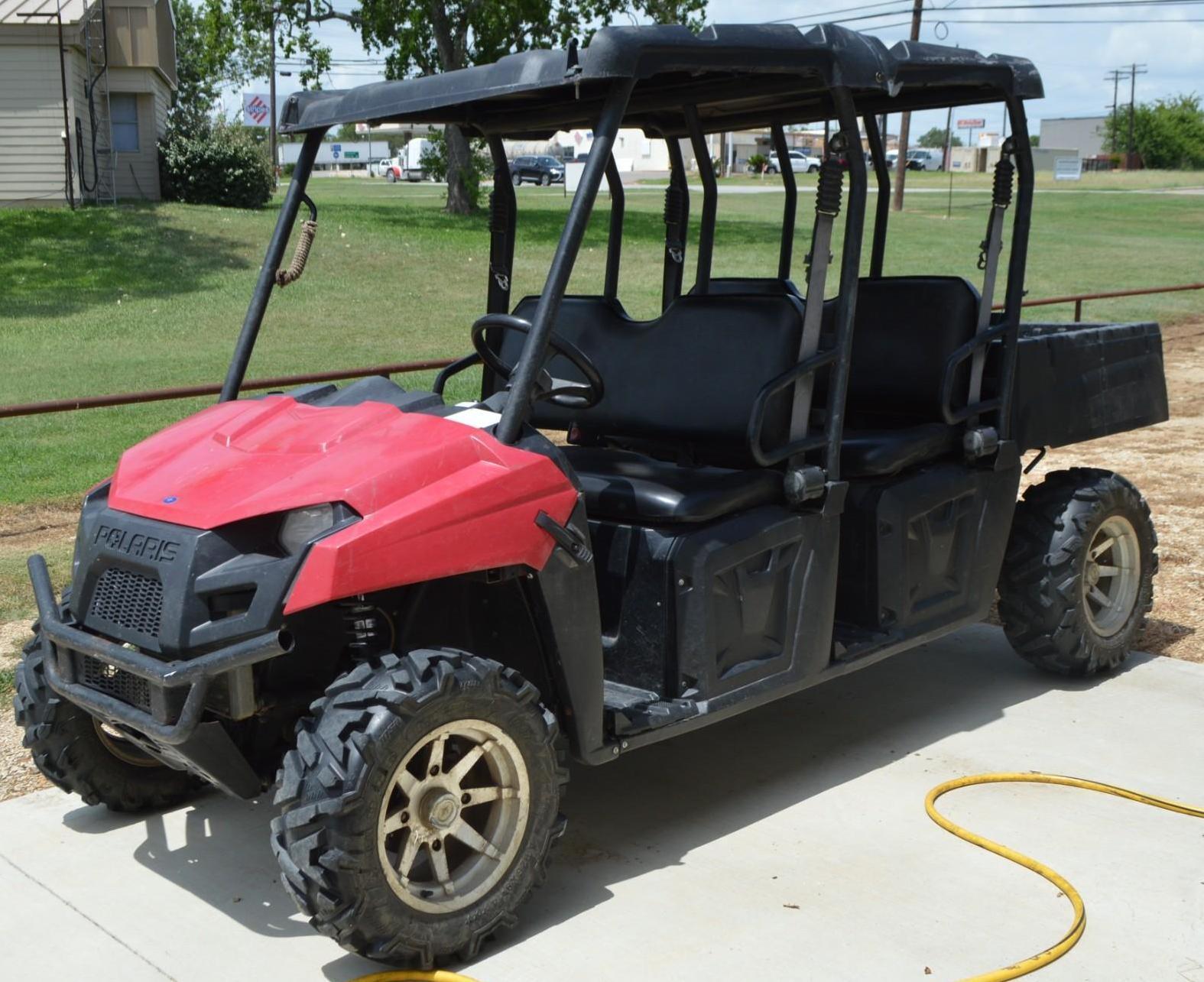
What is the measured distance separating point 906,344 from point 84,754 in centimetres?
301

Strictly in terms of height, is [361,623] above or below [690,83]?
below

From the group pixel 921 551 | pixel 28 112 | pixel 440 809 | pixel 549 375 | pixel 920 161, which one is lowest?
pixel 440 809

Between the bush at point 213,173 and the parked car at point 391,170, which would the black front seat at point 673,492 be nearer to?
the bush at point 213,173

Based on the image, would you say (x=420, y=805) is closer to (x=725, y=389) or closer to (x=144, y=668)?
(x=144, y=668)

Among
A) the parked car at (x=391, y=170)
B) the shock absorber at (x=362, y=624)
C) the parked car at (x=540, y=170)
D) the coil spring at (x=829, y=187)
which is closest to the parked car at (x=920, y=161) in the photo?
the parked car at (x=391, y=170)

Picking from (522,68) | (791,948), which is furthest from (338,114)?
(791,948)

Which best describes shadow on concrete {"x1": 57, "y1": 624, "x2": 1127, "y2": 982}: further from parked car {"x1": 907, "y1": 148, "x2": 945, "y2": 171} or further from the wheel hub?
parked car {"x1": 907, "y1": 148, "x2": 945, "y2": 171}

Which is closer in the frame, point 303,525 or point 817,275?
point 303,525

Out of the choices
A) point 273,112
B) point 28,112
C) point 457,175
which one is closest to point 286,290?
point 28,112

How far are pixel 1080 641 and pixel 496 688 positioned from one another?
2.77 metres

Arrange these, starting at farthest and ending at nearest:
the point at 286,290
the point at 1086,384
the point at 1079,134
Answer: the point at 1079,134
the point at 286,290
the point at 1086,384

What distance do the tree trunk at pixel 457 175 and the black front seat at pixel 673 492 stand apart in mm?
22837

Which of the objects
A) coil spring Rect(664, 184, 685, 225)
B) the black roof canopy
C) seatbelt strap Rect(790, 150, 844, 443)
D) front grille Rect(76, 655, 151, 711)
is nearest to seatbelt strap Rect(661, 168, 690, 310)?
coil spring Rect(664, 184, 685, 225)

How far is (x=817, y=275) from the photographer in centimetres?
439
